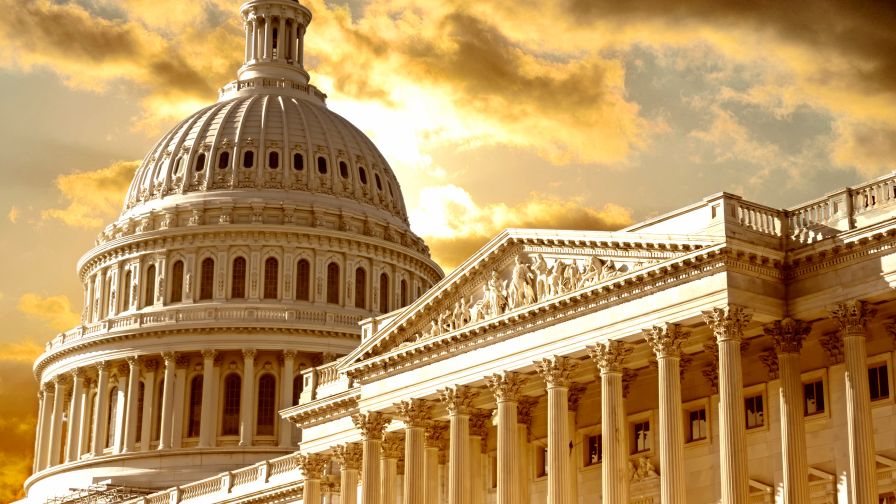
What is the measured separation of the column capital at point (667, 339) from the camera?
5891 centimetres

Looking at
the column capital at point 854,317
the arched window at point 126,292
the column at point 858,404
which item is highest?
the arched window at point 126,292

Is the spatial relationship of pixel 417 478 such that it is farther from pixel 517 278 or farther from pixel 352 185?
pixel 352 185

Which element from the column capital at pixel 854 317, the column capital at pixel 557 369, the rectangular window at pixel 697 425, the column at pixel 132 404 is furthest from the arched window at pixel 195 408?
the column capital at pixel 854 317

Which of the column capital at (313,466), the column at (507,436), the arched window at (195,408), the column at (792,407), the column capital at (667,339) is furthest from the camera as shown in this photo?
the arched window at (195,408)

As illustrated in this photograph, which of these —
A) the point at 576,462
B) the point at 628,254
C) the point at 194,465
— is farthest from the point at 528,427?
the point at 194,465

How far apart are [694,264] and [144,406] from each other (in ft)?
254

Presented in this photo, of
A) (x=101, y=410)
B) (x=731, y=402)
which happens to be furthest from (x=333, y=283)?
(x=731, y=402)

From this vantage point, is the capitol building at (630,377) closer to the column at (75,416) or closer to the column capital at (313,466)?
the column capital at (313,466)

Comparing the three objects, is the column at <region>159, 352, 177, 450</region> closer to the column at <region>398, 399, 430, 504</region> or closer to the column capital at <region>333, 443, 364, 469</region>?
the column capital at <region>333, 443, 364, 469</region>

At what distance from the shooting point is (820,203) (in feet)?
188

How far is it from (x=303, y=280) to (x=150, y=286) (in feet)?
40.8

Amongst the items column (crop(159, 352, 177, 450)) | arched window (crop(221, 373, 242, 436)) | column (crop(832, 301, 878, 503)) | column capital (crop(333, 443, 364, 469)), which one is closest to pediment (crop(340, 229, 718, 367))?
column capital (crop(333, 443, 364, 469))

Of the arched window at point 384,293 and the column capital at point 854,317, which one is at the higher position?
the arched window at point 384,293

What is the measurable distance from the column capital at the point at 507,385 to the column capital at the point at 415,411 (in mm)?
5397
